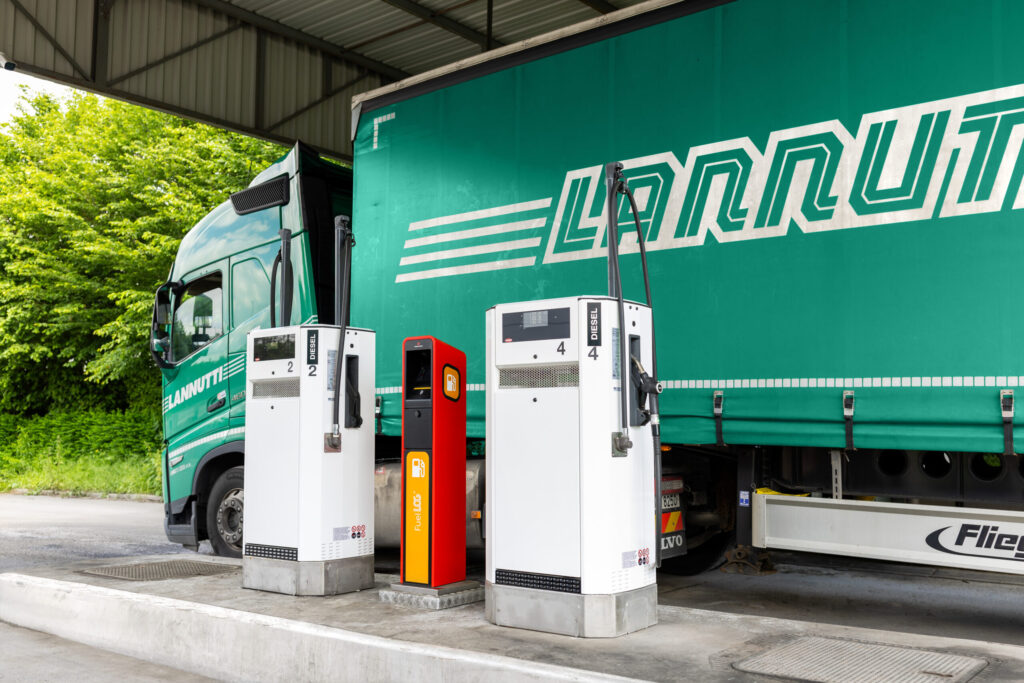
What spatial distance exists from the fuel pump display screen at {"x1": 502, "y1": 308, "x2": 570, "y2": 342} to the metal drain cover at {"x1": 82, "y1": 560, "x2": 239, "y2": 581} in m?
3.28

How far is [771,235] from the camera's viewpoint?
5.54 m

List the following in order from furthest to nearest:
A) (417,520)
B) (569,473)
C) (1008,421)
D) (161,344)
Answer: (161,344), (417,520), (569,473), (1008,421)

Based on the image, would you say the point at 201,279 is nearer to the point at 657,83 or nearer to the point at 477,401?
the point at 477,401

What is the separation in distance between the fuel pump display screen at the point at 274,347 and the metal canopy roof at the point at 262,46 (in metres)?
6.33

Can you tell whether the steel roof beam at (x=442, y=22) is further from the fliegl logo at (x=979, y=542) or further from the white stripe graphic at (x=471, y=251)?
the fliegl logo at (x=979, y=542)

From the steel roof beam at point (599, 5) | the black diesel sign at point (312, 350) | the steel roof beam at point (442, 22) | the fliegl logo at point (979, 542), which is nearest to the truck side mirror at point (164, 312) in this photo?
the black diesel sign at point (312, 350)

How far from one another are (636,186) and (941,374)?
218 cm

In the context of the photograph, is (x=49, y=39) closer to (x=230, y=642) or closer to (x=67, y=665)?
(x=67, y=665)

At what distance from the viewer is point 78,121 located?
24.5 m

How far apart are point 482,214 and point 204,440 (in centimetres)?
370

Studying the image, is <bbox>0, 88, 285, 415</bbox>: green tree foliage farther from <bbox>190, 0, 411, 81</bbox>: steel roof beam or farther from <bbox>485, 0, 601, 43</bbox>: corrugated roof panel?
<bbox>485, 0, 601, 43</bbox>: corrugated roof panel

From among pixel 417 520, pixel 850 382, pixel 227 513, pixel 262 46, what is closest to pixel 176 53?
pixel 262 46

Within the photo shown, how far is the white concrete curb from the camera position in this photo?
14.3 feet

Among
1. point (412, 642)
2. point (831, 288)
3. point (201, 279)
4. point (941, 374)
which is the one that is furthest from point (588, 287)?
point (201, 279)
